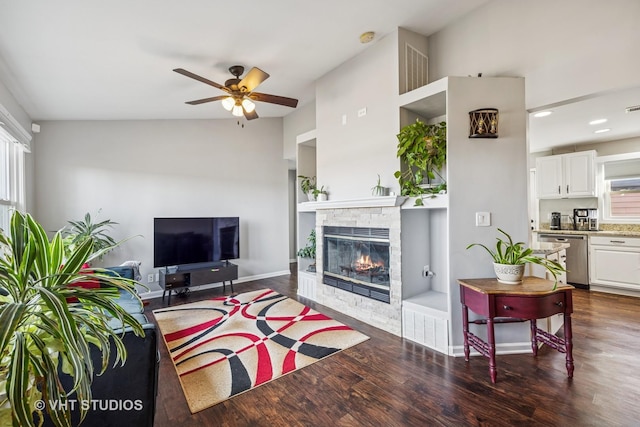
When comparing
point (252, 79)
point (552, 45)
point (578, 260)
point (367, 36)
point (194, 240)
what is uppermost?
point (367, 36)

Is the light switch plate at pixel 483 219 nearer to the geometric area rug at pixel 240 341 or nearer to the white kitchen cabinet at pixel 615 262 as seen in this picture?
the geometric area rug at pixel 240 341

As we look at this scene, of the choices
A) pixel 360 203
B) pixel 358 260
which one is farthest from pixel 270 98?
pixel 358 260

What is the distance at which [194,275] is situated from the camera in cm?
439

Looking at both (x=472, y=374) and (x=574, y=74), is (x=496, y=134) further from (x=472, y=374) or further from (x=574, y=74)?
(x=472, y=374)

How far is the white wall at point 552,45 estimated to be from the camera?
7.50ft

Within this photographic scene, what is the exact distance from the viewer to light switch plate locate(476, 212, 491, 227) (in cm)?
270

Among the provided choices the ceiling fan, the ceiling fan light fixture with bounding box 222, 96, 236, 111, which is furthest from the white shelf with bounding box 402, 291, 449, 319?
the ceiling fan light fixture with bounding box 222, 96, 236, 111

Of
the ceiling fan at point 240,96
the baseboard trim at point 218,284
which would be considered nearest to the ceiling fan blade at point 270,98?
the ceiling fan at point 240,96

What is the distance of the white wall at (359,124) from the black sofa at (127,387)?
261 centimetres

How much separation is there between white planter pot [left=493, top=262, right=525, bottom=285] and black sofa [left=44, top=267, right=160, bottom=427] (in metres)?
2.56

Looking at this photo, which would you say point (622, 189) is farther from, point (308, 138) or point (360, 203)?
point (308, 138)

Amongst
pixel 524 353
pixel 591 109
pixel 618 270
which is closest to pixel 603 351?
pixel 524 353

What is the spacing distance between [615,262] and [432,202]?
11.9 ft

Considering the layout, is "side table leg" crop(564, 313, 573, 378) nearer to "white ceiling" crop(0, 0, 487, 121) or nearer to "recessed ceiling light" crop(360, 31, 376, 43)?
"white ceiling" crop(0, 0, 487, 121)
